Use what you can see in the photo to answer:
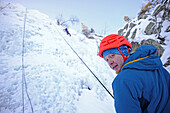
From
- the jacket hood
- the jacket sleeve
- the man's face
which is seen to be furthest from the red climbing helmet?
the jacket sleeve

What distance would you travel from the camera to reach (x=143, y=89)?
2.53 feet

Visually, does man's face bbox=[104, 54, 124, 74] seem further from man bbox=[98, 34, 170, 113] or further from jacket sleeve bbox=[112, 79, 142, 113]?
jacket sleeve bbox=[112, 79, 142, 113]

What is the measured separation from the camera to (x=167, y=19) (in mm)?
7906

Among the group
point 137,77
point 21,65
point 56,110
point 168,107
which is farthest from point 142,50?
point 21,65

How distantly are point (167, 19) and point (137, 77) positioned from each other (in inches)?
452

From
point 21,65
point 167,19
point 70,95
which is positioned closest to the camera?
point 70,95

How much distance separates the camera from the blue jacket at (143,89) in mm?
728

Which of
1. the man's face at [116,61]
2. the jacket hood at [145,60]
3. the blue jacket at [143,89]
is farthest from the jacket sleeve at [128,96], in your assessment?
the man's face at [116,61]

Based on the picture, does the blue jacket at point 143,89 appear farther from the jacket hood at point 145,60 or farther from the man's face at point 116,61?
the man's face at point 116,61

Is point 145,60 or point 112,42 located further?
point 112,42

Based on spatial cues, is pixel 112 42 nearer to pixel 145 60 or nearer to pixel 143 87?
pixel 145 60

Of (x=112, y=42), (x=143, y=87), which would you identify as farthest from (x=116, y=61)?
(x=143, y=87)

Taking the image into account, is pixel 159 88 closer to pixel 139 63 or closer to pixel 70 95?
pixel 139 63

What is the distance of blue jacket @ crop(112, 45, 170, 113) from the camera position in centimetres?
73
